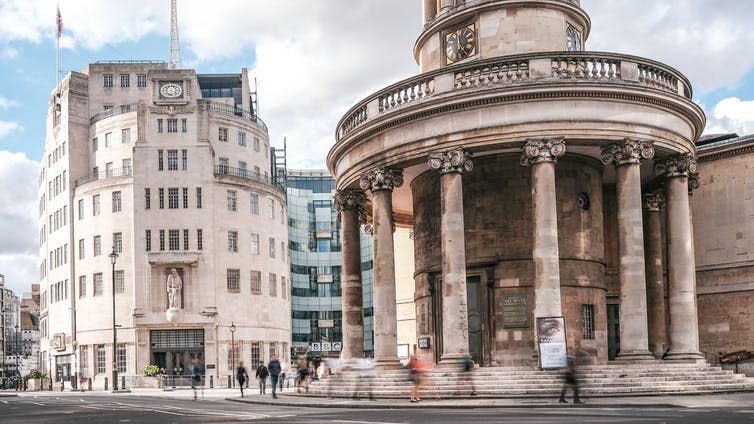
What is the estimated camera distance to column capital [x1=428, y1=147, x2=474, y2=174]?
3103 cm

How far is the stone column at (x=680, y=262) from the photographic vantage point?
100 feet

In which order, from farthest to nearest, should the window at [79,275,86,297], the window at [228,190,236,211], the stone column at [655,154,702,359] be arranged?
the window at [228,190,236,211] → the window at [79,275,86,297] → the stone column at [655,154,702,359]

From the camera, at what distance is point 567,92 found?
2989 cm

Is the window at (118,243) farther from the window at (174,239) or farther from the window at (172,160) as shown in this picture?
the window at (172,160)

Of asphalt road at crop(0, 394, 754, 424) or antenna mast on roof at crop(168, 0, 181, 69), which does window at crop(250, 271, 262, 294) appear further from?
asphalt road at crop(0, 394, 754, 424)

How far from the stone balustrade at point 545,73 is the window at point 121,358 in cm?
5638

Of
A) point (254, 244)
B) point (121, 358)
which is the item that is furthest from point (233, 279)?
point (121, 358)

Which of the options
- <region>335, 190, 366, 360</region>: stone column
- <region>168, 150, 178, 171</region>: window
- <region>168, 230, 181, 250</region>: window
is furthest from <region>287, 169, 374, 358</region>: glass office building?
<region>335, 190, 366, 360</region>: stone column

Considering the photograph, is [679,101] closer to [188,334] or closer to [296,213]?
[188,334]

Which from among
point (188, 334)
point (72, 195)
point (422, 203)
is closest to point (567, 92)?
point (422, 203)

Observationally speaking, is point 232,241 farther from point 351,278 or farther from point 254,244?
point 351,278

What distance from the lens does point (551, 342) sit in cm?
2836

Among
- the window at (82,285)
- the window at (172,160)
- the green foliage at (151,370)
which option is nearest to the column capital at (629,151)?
the green foliage at (151,370)

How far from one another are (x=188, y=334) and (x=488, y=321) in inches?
2115
